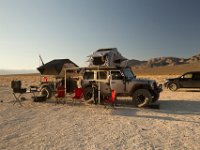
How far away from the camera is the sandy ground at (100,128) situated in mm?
6801

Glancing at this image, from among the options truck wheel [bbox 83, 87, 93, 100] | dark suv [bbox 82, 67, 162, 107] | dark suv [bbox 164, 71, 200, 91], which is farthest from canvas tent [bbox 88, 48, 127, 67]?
dark suv [bbox 164, 71, 200, 91]

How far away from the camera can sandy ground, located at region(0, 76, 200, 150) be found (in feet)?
22.3

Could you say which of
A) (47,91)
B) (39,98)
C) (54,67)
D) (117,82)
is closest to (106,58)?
(117,82)

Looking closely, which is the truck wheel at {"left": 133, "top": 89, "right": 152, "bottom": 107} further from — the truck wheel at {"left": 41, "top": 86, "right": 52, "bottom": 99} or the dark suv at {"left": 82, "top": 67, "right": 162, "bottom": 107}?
the truck wheel at {"left": 41, "top": 86, "right": 52, "bottom": 99}

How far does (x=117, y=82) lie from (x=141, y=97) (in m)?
1.44

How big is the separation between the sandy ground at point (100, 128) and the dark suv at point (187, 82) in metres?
8.69

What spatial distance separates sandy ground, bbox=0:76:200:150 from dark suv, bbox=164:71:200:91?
28.5 feet

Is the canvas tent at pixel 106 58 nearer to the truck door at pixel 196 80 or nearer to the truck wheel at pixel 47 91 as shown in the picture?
the truck wheel at pixel 47 91

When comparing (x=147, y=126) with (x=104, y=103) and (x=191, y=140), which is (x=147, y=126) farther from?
(x=104, y=103)

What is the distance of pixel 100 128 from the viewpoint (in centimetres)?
852

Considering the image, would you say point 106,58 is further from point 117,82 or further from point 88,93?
point 88,93

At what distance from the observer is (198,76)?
20.6 metres

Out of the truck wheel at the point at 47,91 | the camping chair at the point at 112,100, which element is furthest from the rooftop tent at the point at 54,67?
the camping chair at the point at 112,100

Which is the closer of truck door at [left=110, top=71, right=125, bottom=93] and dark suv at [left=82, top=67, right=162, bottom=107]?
dark suv at [left=82, top=67, right=162, bottom=107]
